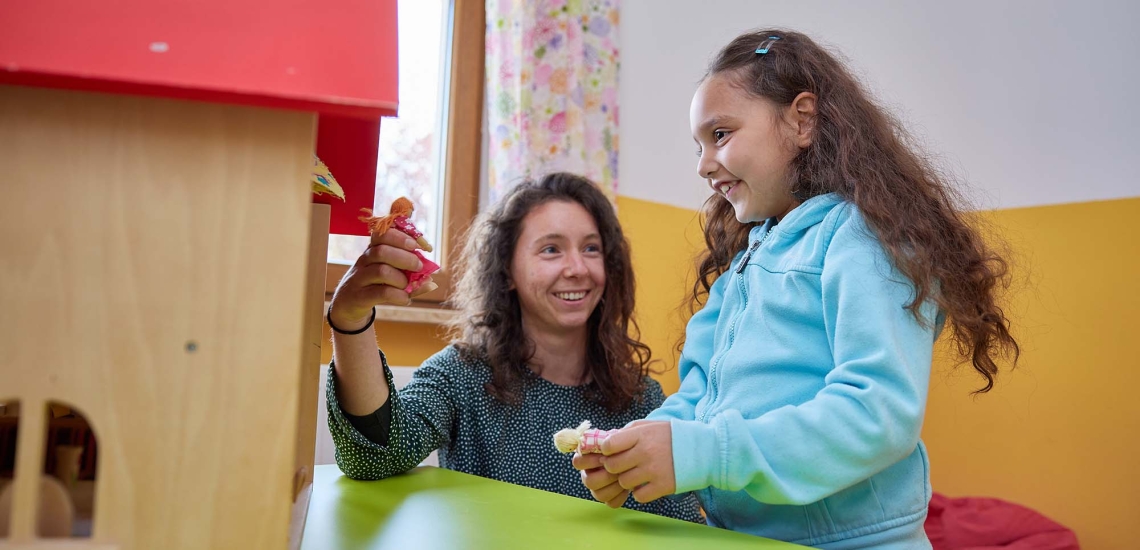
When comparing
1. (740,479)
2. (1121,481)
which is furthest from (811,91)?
(1121,481)

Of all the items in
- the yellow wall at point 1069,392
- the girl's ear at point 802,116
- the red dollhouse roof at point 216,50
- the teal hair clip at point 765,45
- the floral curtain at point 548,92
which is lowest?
the yellow wall at point 1069,392

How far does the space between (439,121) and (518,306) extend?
1.04m

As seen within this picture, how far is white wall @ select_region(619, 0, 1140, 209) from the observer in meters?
2.46

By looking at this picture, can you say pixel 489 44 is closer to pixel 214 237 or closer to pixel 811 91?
pixel 811 91

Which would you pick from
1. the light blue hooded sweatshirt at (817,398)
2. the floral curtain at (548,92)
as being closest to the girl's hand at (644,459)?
the light blue hooded sweatshirt at (817,398)

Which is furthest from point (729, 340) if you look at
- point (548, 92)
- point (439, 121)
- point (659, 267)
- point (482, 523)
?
point (659, 267)

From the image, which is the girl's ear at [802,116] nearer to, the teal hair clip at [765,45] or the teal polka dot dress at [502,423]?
the teal hair clip at [765,45]

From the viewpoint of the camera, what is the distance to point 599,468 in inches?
33.1

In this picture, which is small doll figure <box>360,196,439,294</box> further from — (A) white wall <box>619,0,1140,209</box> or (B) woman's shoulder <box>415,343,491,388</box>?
(A) white wall <box>619,0,1140,209</box>

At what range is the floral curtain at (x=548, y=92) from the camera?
7.75 ft

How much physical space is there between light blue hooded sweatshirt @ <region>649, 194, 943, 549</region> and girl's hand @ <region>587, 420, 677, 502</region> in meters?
0.01

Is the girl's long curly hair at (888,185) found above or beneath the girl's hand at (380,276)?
above

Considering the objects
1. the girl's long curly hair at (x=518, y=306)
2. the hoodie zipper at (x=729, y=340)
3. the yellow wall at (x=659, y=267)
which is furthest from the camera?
the yellow wall at (x=659, y=267)

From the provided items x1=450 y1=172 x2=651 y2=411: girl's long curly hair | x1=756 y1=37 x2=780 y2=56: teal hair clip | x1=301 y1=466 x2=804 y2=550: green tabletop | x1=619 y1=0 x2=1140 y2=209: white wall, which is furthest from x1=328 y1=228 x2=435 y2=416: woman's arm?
x1=619 y1=0 x2=1140 y2=209: white wall
